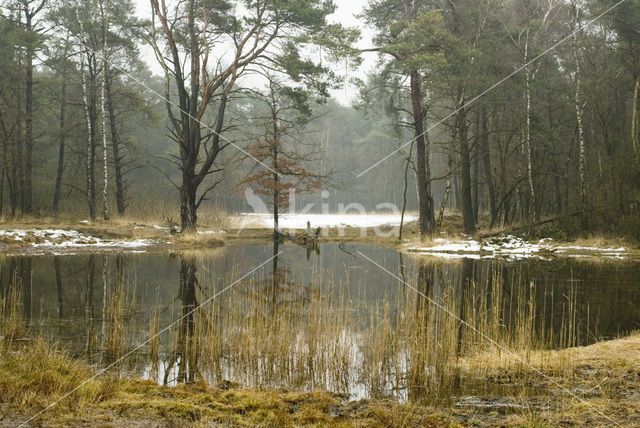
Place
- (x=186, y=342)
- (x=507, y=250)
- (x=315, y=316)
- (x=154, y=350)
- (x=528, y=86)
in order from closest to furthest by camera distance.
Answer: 1. (x=154, y=350)
2. (x=315, y=316)
3. (x=186, y=342)
4. (x=507, y=250)
5. (x=528, y=86)

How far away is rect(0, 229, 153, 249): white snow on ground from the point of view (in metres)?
18.6

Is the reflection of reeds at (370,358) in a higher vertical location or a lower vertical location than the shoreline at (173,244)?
lower

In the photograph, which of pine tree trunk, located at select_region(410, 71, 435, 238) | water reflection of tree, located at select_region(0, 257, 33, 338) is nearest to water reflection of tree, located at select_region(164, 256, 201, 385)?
water reflection of tree, located at select_region(0, 257, 33, 338)

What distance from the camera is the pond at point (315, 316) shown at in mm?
5922

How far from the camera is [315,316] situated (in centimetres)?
639

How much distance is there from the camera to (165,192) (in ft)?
153

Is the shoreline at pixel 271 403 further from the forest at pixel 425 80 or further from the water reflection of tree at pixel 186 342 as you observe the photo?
the forest at pixel 425 80

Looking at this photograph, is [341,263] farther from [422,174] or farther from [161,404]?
[161,404]

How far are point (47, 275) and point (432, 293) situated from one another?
8707 millimetres

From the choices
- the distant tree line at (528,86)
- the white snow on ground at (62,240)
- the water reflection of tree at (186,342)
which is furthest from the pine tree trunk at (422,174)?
the water reflection of tree at (186,342)

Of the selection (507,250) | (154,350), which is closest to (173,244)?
(507,250)

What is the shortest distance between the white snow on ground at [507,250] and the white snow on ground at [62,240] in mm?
10532

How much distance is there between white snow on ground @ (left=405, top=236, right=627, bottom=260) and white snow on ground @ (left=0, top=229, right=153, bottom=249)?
34.6 feet

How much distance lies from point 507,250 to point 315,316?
14.2 metres
